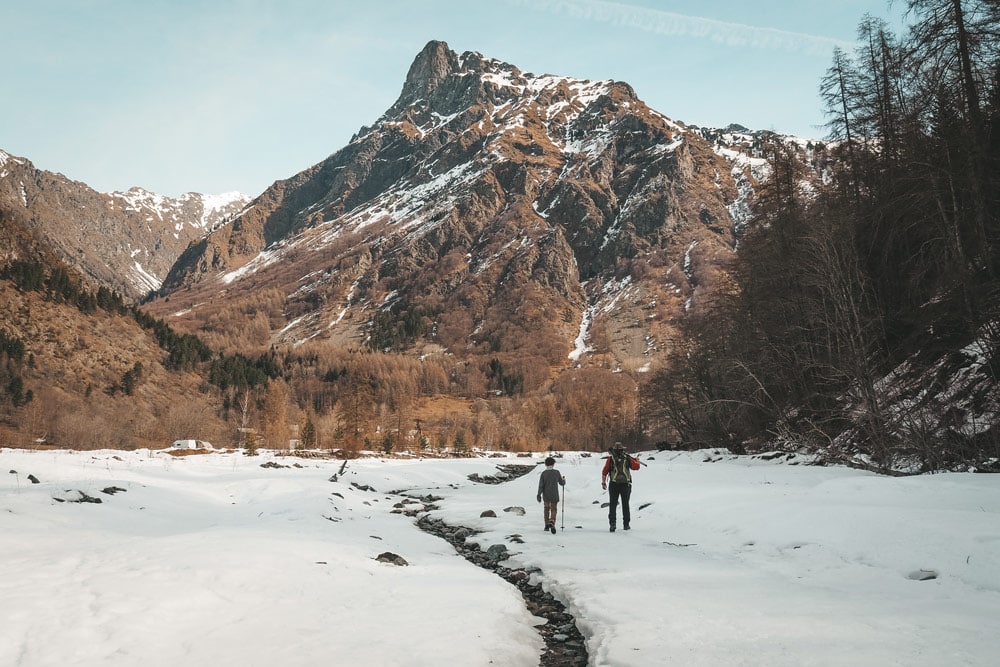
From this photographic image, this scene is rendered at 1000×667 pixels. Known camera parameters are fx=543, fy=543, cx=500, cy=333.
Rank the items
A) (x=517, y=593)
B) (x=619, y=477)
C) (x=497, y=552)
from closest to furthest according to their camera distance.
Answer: (x=517, y=593)
(x=497, y=552)
(x=619, y=477)

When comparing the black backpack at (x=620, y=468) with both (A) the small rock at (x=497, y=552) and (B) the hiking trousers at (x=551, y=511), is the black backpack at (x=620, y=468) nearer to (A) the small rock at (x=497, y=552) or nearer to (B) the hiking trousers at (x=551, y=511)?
(B) the hiking trousers at (x=551, y=511)

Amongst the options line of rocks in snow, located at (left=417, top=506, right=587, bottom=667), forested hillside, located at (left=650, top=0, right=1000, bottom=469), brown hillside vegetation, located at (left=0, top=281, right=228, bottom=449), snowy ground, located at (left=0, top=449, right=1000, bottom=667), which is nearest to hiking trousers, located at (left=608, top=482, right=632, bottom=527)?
snowy ground, located at (left=0, top=449, right=1000, bottom=667)

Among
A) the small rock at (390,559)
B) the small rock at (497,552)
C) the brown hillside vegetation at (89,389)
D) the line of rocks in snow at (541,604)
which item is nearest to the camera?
the line of rocks in snow at (541,604)

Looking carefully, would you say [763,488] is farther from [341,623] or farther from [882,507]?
[341,623]

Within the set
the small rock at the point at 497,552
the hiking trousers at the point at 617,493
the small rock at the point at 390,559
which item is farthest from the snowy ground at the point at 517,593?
the hiking trousers at the point at 617,493

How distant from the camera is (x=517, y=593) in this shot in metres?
9.67

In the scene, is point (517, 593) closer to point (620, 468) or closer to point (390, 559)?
point (390, 559)

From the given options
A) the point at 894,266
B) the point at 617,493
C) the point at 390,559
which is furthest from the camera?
the point at 894,266

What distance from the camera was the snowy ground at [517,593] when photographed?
5.82 meters

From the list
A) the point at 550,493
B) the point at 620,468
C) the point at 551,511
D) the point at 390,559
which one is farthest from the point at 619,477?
the point at 390,559

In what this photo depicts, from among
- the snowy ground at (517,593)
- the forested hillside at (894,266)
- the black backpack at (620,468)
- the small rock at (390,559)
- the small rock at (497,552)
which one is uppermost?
the forested hillside at (894,266)

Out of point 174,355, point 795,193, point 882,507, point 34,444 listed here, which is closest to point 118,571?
point 882,507

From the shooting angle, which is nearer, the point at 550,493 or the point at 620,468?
the point at 620,468

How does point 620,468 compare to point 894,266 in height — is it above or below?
below
